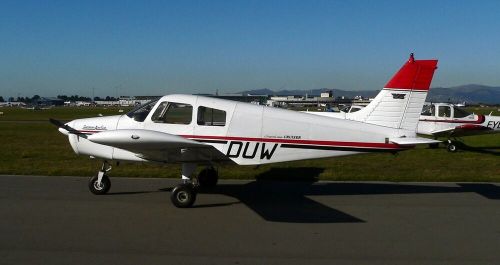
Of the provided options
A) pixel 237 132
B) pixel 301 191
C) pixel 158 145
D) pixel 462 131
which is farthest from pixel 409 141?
pixel 462 131

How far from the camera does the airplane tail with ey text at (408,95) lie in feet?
31.0

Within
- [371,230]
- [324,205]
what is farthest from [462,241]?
[324,205]

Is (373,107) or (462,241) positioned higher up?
(373,107)

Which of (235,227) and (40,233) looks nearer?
(40,233)

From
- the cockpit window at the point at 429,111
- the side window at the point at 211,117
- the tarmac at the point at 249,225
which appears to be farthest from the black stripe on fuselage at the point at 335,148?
the cockpit window at the point at 429,111

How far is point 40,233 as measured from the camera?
6.36 metres

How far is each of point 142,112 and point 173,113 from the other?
63cm

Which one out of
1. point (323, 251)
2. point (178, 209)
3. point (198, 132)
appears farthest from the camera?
point (198, 132)

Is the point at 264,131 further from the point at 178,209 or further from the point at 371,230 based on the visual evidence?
the point at 371,230

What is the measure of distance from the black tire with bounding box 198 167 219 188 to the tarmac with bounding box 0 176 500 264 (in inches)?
8.5

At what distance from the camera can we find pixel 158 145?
7.79 m

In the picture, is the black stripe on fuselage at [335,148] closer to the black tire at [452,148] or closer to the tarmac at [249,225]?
the tarmac at [249,225]

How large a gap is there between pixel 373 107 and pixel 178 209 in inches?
173

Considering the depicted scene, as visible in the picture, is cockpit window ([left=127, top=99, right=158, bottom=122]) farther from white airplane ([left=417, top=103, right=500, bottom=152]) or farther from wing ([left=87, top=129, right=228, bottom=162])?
white airplane ([left=417, top=103, right=500, bottom=152])
